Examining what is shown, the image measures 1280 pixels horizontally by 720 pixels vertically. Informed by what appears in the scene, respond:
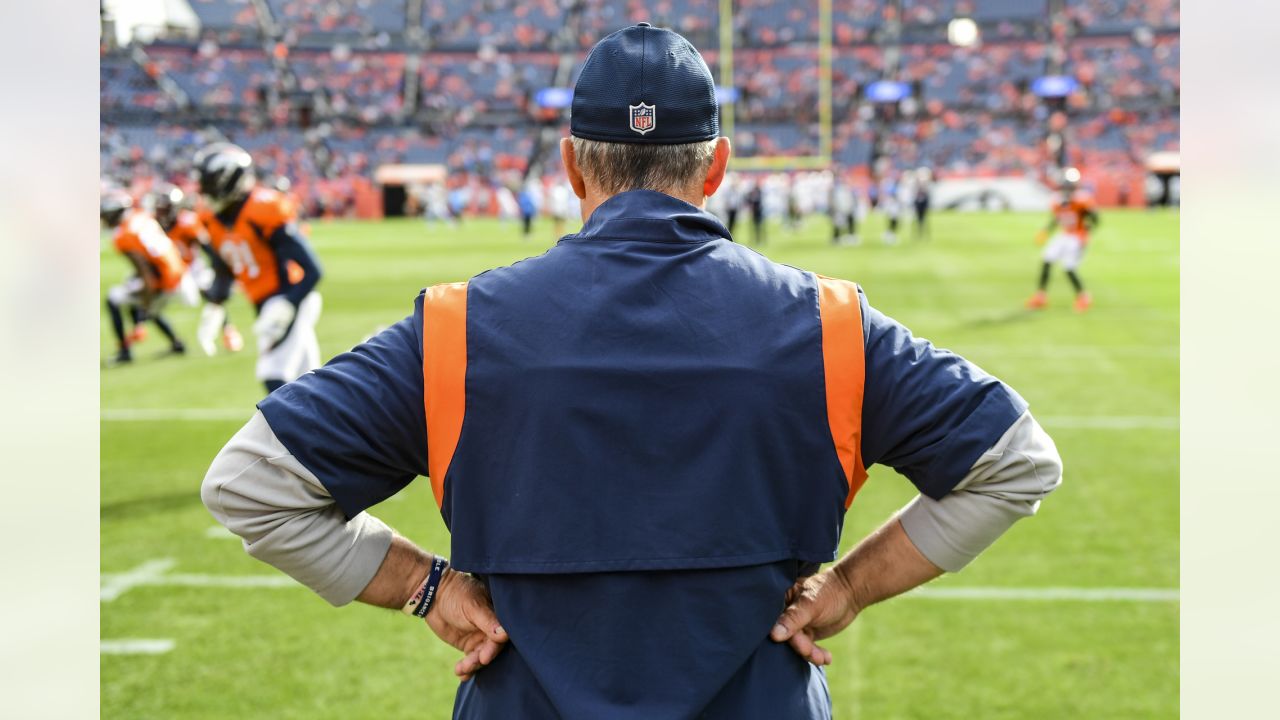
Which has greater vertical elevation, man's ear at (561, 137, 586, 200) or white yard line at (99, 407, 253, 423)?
man's ear at (561, 137, 586, 200)

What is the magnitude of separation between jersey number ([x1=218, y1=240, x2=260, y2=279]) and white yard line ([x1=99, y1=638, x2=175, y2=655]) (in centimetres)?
323

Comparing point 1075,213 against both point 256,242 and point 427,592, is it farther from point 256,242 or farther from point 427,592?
point 427,592

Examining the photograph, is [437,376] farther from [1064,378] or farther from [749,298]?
[1064,378]

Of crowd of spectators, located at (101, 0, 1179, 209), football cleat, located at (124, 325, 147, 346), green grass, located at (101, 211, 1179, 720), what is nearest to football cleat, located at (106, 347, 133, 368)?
green grass, located at (101, 211, 1179, 720)

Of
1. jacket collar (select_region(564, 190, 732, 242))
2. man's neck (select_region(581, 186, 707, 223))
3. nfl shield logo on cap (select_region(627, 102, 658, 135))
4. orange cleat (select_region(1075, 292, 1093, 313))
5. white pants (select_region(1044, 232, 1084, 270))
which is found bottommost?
orange cleat (select_region(1075, 292, 1093, 313))

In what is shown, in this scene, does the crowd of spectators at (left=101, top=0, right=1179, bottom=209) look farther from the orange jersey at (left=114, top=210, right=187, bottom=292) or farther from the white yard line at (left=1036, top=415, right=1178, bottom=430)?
the white yard line at (left=1036, top=415, right=1178, bottom=430)

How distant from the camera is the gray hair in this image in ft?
5.98

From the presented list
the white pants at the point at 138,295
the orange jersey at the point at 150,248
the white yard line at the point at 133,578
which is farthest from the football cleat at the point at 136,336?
the white yard line at the point at 133,578

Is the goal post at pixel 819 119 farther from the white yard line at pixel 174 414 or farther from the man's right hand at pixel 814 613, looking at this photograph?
the man's right hand at pixel 814 613

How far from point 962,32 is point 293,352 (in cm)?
4145

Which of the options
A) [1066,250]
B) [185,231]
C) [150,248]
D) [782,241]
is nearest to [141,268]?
[150,248]

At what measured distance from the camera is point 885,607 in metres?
5.72

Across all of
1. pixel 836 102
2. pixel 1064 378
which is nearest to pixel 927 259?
pixel 1064 378
